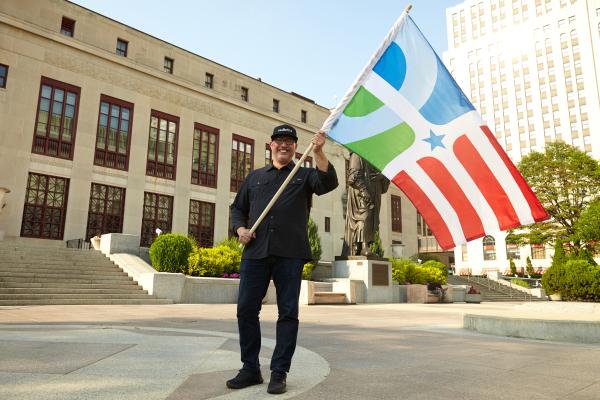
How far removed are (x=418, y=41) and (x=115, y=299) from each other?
12.2 meters

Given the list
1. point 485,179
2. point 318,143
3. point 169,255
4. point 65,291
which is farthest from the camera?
point 169,255

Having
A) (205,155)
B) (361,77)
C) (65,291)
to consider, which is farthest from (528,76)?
(361,77)

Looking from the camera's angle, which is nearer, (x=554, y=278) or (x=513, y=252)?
(x=554, y=278)

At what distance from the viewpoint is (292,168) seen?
3.69 m

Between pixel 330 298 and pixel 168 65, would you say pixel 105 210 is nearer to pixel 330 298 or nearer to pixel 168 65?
pixel 168 65

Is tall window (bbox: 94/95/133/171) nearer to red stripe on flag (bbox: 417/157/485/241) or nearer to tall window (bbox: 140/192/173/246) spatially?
tall window (bbox: 140/192/173/246)

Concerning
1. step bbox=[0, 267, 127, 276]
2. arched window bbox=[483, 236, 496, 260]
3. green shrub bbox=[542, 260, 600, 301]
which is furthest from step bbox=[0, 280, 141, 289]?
arched window bbox=[483, 236, 496, 260]

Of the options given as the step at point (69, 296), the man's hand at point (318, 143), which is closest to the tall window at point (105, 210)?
the step at point (69, 296)

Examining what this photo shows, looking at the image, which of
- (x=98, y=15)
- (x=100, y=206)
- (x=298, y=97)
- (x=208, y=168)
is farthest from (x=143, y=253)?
(x=298, y=97)

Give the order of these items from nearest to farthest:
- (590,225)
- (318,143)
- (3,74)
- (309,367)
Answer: (318,143), (309,367), (3,74), (590,225)

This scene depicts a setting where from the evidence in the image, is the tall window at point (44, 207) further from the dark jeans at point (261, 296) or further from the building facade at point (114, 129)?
the dark jeans at point (261, 296)

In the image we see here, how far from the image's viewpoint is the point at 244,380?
297 centimetres

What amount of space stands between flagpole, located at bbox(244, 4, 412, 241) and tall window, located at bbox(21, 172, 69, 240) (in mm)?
22646

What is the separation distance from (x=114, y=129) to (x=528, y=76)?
237 ft
